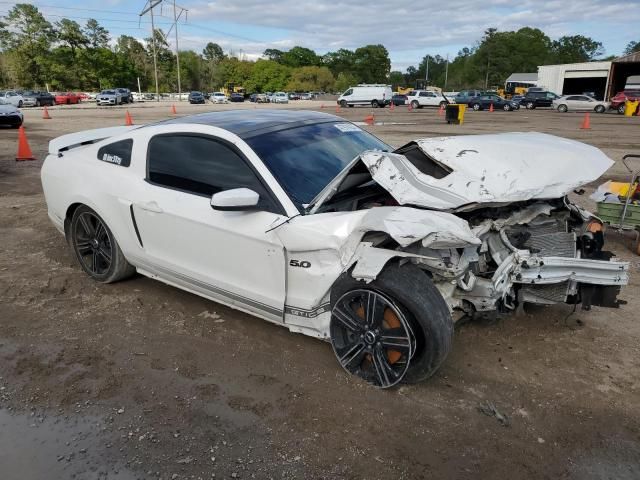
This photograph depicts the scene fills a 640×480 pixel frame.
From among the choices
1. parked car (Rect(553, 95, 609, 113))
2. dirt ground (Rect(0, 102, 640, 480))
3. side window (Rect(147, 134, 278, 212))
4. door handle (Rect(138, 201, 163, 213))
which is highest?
parked car (Rect(553, 95, 609, 113))

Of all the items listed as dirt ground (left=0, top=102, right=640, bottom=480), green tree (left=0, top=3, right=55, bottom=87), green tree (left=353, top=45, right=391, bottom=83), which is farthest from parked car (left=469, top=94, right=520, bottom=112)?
green tree (left=353, top=45, right=391, bottom=83)

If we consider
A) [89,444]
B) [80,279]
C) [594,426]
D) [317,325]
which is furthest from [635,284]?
[80,279]

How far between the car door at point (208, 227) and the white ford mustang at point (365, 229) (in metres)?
0.01

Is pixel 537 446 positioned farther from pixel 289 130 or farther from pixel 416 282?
pixel 289 130

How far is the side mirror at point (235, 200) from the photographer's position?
9.68ft

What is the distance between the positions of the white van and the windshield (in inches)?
1677

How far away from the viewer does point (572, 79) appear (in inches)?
2339

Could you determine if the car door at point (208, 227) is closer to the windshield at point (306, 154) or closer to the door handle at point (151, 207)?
the door handle at point (151, 207)

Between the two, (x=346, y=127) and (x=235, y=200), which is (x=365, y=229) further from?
(x=346, y=127)

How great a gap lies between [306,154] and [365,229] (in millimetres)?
999

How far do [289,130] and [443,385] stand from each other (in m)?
2.05

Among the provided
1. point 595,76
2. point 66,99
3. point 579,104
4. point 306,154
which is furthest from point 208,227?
point 595,76

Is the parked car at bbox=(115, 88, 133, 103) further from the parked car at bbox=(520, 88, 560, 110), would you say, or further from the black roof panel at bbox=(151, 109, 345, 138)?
the black roof panel at bbox=(151, 109, 345, 138)

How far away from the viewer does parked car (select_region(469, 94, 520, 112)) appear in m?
39.4
